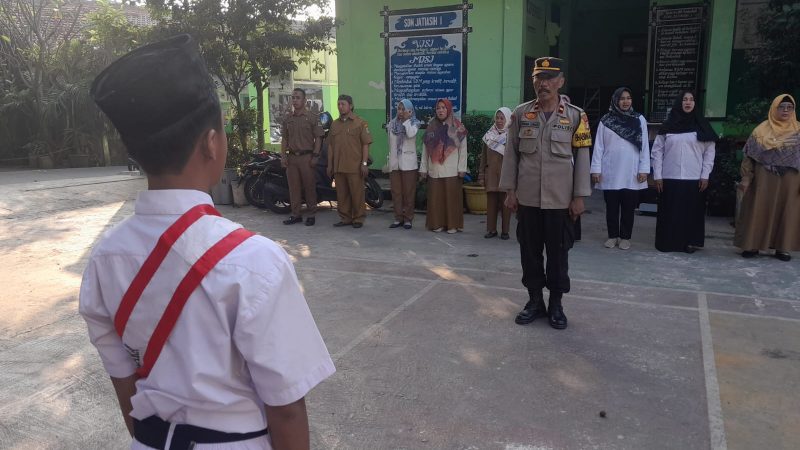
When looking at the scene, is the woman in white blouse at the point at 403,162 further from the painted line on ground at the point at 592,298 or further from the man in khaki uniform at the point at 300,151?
the painted line on ground at the point at 592,298

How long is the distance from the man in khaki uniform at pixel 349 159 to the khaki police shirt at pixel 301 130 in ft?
0.79

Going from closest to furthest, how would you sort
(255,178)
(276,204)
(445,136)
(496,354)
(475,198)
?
(496,354)
(445,136)
(475,198)
(276,204)
(255,178)

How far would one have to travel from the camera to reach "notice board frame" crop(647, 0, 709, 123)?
8797mm

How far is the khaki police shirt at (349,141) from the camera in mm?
7793

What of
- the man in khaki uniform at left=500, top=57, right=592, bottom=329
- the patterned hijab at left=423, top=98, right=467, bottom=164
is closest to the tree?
the patterned hijab at left=423, top=98, right=467, bottom=164

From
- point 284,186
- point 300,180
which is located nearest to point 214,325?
point 300,180

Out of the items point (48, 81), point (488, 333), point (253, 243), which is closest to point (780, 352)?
point (488, 333)

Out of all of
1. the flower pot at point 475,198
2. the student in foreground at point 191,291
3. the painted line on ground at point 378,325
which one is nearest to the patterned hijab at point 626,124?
the flower pot at point 475,198

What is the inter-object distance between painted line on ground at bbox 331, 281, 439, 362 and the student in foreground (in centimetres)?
249

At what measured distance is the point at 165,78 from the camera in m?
1.18

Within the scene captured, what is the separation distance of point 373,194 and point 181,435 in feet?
25.9

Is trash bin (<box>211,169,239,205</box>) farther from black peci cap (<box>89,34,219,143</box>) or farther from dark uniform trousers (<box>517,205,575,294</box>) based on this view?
black peci cap (<box>89,34,219,143</box>)

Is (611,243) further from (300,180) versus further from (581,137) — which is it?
(300,180)

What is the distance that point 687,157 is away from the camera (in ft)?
20.6
